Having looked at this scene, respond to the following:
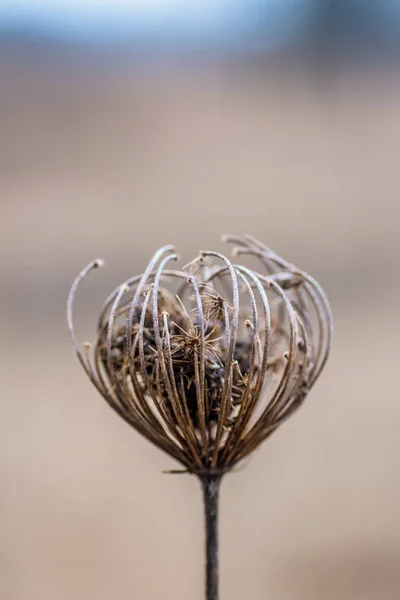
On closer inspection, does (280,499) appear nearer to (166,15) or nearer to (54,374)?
(54,374)

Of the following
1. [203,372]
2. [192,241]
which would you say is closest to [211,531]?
[203,372]

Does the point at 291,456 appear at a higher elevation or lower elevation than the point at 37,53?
lower

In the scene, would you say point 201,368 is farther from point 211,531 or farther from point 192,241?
point 192,241

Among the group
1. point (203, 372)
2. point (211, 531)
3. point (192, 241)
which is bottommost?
point (211, 531)

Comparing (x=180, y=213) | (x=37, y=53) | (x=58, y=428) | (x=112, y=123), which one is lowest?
(x=58, y=428)

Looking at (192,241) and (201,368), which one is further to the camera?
(192,241)

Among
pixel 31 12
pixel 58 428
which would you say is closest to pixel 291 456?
pixel 58 428
